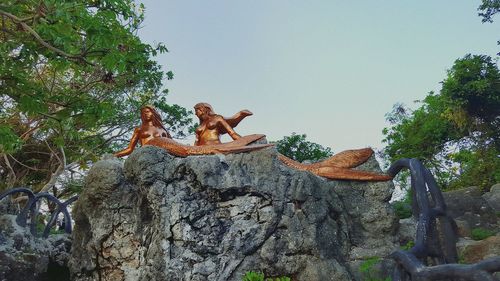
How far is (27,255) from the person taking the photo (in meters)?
8.70

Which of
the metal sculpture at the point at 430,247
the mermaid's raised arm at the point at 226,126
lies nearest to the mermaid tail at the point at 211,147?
the mermaid's raised arm at the point at 226,126

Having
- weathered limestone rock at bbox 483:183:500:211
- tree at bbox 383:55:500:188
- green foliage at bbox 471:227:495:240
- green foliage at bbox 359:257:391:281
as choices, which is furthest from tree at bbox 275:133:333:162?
green foliage at bbox 359:257:391:281

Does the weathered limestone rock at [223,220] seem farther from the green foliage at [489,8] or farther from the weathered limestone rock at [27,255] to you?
the green foliage at [489,8]

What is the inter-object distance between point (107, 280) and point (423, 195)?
4.95m

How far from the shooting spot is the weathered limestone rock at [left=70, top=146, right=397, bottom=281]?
21.3 ft

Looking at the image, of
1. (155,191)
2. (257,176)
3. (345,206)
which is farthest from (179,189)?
(345,206)

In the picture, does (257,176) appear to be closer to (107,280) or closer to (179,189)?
(179,189)

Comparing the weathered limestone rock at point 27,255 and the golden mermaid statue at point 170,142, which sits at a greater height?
the golden mermaid statue at point 170,142

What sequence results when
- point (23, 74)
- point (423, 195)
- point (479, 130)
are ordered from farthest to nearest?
point (479, 130) < point (23, 74) < point (423, 195)

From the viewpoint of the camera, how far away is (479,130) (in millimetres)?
17219

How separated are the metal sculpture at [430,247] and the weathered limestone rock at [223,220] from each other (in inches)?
88.0

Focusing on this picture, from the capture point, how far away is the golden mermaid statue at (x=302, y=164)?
767 cm

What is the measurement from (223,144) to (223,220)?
1.39 metres

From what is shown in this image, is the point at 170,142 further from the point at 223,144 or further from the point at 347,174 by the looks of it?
the point at 347,174
